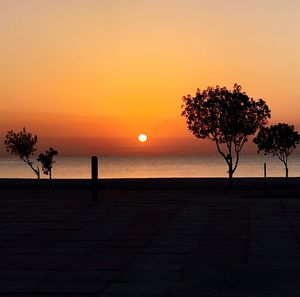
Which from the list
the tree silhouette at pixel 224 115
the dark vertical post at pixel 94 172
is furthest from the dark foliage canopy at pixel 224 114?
the dark vertical post at pixel 94 172
